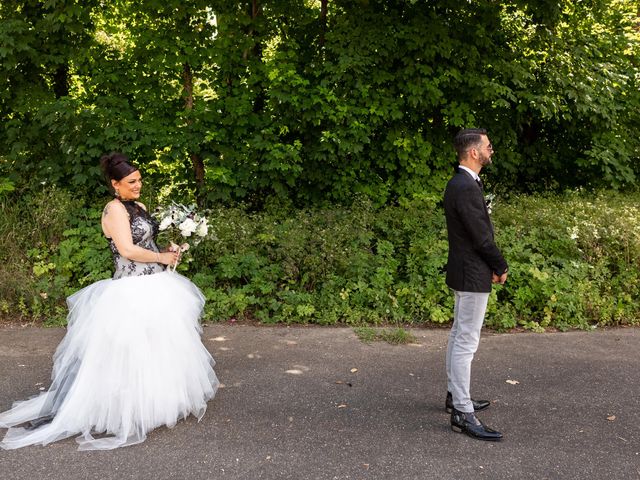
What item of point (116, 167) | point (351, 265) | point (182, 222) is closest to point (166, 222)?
point (182, 222)

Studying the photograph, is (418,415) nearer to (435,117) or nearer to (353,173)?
(353,173)

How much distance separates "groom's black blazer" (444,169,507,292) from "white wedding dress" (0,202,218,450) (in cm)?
209

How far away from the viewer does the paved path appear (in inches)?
142

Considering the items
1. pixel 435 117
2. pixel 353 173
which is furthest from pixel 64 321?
→ pixel 435 117

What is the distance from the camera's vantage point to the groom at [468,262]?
12.9ft

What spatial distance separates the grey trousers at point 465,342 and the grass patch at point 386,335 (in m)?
1.94

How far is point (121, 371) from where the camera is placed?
4.02 m

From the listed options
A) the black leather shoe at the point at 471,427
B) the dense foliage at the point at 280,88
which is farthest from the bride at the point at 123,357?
the dense foliage at the point at 280,88

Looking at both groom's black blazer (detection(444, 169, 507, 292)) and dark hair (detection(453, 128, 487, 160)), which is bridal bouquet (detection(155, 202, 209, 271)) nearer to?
groom's black blazer (detection(444, 169, 507, 292))

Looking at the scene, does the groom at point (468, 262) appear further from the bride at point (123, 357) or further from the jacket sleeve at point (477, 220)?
the bride at point (123, 357)

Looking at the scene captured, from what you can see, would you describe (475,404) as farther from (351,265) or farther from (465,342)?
(351,265)

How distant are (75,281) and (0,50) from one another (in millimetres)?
3318

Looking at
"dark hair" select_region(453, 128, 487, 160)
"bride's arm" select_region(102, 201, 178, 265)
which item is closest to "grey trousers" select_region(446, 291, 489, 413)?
"dark hair" select_region(453, 128, 487, 160)

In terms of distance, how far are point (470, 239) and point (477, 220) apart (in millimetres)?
170
